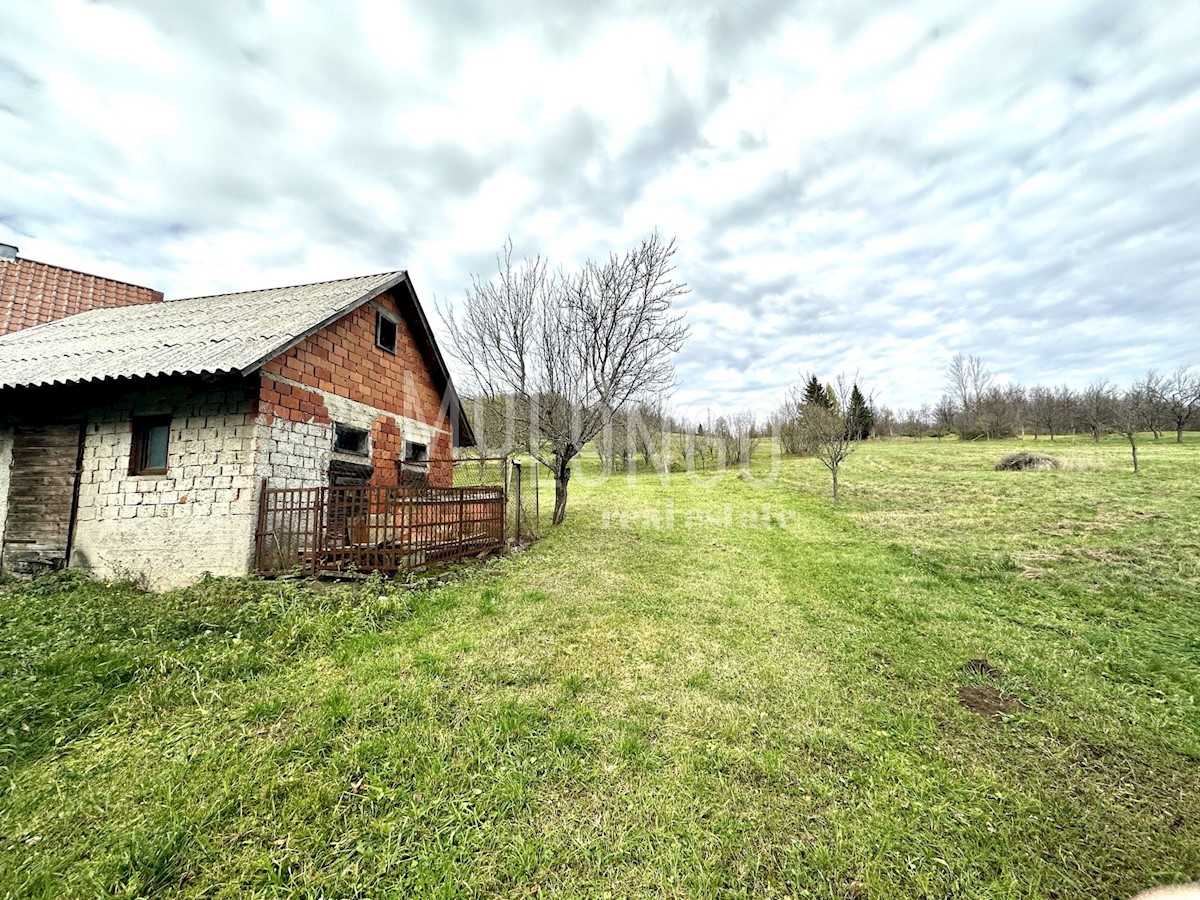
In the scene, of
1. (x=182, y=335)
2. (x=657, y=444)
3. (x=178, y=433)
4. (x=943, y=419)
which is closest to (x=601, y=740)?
A: (x=178, y=433)

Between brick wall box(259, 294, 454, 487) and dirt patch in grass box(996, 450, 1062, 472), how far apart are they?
2258 cm

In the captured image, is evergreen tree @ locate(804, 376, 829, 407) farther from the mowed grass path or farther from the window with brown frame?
the window with brown frame

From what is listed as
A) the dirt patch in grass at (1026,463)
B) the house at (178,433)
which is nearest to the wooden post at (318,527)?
the house at (178,433)

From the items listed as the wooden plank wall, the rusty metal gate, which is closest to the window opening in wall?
the rusty metal gate

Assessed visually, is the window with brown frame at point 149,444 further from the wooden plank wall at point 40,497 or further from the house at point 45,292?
the house at point 45,292

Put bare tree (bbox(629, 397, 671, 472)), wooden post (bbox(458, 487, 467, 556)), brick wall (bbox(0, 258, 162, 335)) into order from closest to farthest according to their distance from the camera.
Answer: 1. wooden post (bbox(458, 487, 467, 556))
2. brick wall (bbox(0, 258, 162, 335))
3. bare tree (bbox(629, 397, 671, 472))

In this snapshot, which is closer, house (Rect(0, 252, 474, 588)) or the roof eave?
the roof eave

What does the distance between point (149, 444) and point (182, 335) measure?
2088 mm

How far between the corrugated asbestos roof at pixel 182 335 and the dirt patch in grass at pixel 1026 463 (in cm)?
2406

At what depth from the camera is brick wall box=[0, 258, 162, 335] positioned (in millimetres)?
12438

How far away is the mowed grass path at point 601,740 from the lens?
236 centimetres

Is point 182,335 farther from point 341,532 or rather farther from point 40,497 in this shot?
point 341,532

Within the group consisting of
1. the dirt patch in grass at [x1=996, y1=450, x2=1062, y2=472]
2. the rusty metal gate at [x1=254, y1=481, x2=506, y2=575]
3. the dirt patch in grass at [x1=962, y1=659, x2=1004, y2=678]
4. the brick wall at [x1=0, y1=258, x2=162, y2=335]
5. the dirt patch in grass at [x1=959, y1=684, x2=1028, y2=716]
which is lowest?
the dirt patch in grass at [x1=959, y1=684, x2=1028, y2=716]

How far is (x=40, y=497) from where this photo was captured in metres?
7.36
